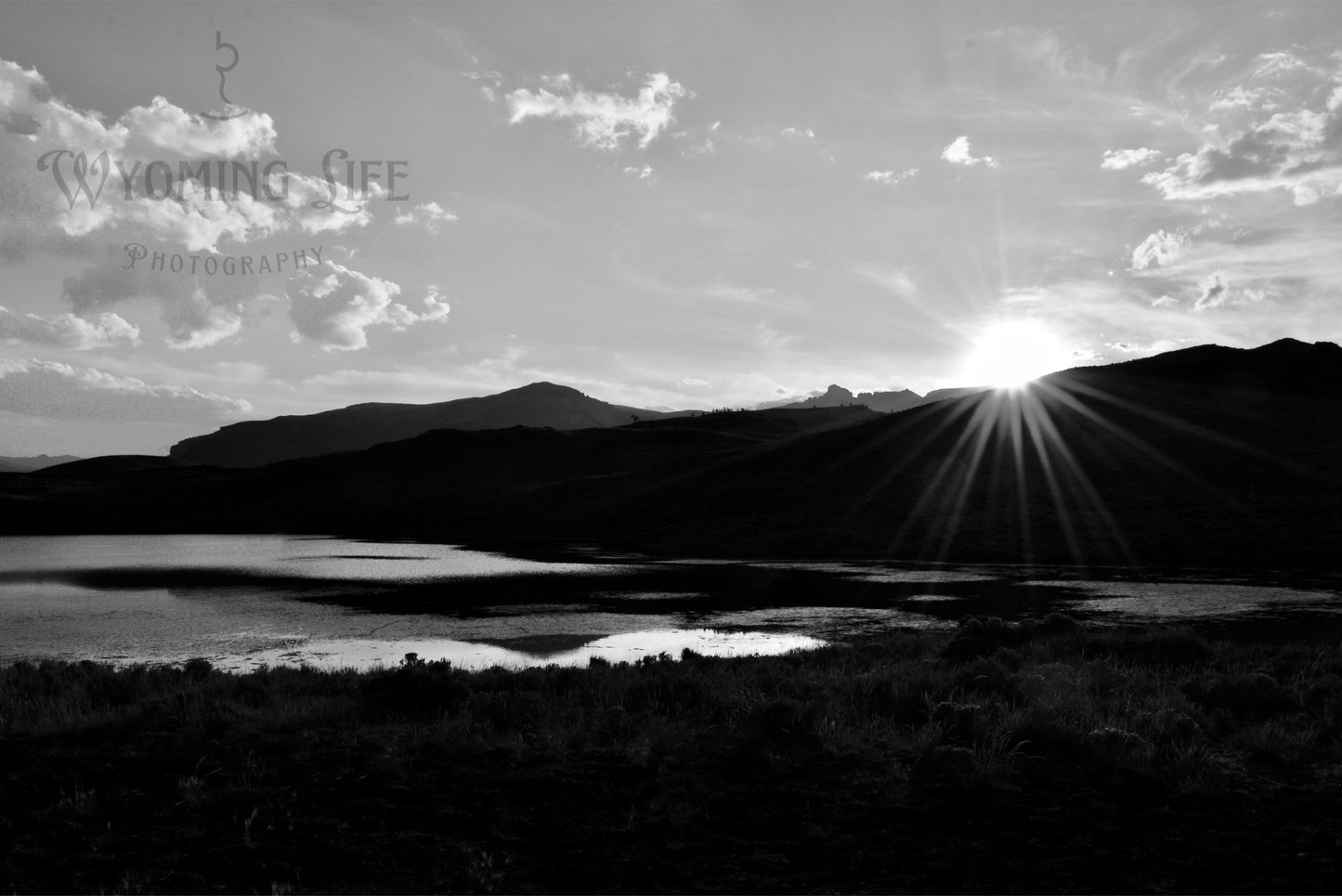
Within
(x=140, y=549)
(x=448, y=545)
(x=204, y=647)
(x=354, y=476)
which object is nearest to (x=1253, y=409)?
(x=448, y=545)

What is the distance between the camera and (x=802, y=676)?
57.0 feet

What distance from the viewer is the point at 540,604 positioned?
37.0m

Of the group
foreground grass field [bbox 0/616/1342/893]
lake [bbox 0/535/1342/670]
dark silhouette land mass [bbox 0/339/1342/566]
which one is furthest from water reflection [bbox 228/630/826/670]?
dark silhouette land mass [bbox 0/339/1342/566]

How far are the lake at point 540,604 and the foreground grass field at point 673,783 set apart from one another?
29.2 feet

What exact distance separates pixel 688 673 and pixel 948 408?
323 ft

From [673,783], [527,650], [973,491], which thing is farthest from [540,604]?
[973,491]

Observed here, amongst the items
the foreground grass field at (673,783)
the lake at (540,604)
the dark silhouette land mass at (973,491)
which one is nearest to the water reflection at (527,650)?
the lake at (540,604)

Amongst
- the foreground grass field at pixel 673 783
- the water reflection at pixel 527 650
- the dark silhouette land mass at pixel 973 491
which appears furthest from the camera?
the dark silhouette land mass at pixel 973 491

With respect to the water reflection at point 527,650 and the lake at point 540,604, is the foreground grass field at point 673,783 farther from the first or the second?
the lake at point 540,604

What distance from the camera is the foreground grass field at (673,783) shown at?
26.0 feet

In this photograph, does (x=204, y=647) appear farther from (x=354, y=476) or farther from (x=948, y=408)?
(x=354, y=476)

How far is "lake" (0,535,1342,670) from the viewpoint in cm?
2630

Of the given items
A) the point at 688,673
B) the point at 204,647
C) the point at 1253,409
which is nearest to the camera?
the point at 688,673

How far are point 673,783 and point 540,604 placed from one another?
2723 centimetres
